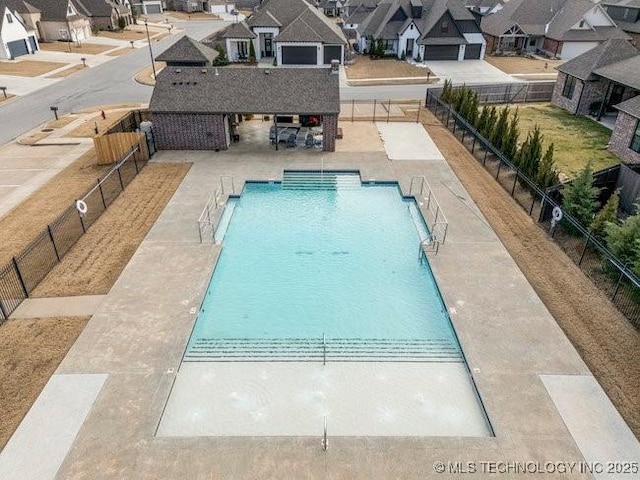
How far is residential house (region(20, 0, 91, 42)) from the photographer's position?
5997cm

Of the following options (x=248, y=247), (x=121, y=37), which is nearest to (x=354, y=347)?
(x=248, y=247)

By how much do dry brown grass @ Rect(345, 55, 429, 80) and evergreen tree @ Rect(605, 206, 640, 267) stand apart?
114 feet

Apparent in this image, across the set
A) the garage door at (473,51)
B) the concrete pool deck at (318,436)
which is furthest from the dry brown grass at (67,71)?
the garage door at (473,51)

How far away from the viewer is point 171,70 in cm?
2698

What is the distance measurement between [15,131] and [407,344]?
30.9 m

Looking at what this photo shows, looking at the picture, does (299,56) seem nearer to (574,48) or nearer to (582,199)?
(574,48)

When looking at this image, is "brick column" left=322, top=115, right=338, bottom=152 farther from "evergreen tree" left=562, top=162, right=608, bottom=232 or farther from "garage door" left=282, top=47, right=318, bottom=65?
"garage door" left=282, top=47, right=318, bottom=65

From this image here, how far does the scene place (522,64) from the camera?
51.8 meters

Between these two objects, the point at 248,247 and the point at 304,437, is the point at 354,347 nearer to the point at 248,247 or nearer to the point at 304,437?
the point at 304,437

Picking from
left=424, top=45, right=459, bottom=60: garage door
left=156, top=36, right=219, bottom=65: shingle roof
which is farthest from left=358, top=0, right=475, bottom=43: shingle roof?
left=156, top=36, right=219, bottom=65: shingle roof

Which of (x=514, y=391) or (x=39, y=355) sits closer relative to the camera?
(x=514, y=391)

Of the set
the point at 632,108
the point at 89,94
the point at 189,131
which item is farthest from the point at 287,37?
the point at 632,108

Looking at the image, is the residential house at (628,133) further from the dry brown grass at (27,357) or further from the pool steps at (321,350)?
the dry brown grass at (27,357)

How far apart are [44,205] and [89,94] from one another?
22.8m
